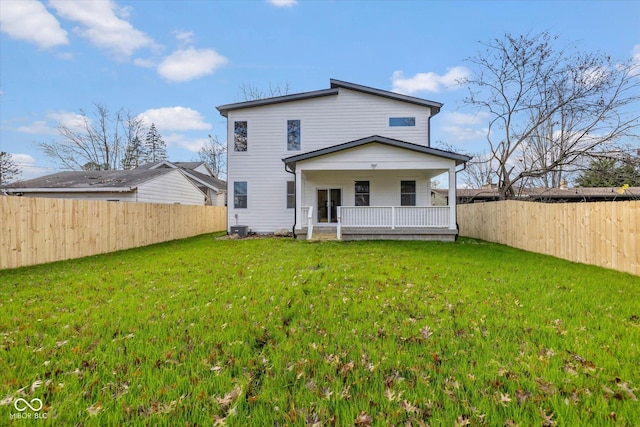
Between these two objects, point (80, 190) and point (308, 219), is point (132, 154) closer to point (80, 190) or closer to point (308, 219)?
point (80, 190)

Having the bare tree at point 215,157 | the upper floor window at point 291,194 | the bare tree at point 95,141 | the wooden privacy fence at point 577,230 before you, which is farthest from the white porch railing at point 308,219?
the bare tree at point 95,141

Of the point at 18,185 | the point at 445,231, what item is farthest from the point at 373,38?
the point at 18,185

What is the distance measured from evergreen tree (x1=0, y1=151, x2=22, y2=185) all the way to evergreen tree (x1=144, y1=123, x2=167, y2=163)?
1442cm

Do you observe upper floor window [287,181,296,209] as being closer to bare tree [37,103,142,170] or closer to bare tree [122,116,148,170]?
bare tree [37,103,142,170]

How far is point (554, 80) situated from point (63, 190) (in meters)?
25.3

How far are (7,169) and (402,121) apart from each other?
1332 inches

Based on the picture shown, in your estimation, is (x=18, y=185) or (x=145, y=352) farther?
(x=18, y=185)

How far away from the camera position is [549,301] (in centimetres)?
465

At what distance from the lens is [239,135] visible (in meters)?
15.6

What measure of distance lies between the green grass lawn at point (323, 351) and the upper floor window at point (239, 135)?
34.1ft

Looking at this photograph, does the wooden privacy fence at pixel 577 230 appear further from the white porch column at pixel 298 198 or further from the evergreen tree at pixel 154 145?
the evergreen tree at pixel 154 145

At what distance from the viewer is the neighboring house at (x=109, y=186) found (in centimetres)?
1647

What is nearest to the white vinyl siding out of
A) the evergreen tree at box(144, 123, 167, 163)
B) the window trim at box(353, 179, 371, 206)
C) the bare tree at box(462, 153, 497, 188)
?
the window trim at box(353, 179, 371, 206)

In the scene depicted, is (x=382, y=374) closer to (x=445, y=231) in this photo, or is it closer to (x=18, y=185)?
(x=445, y=231)
